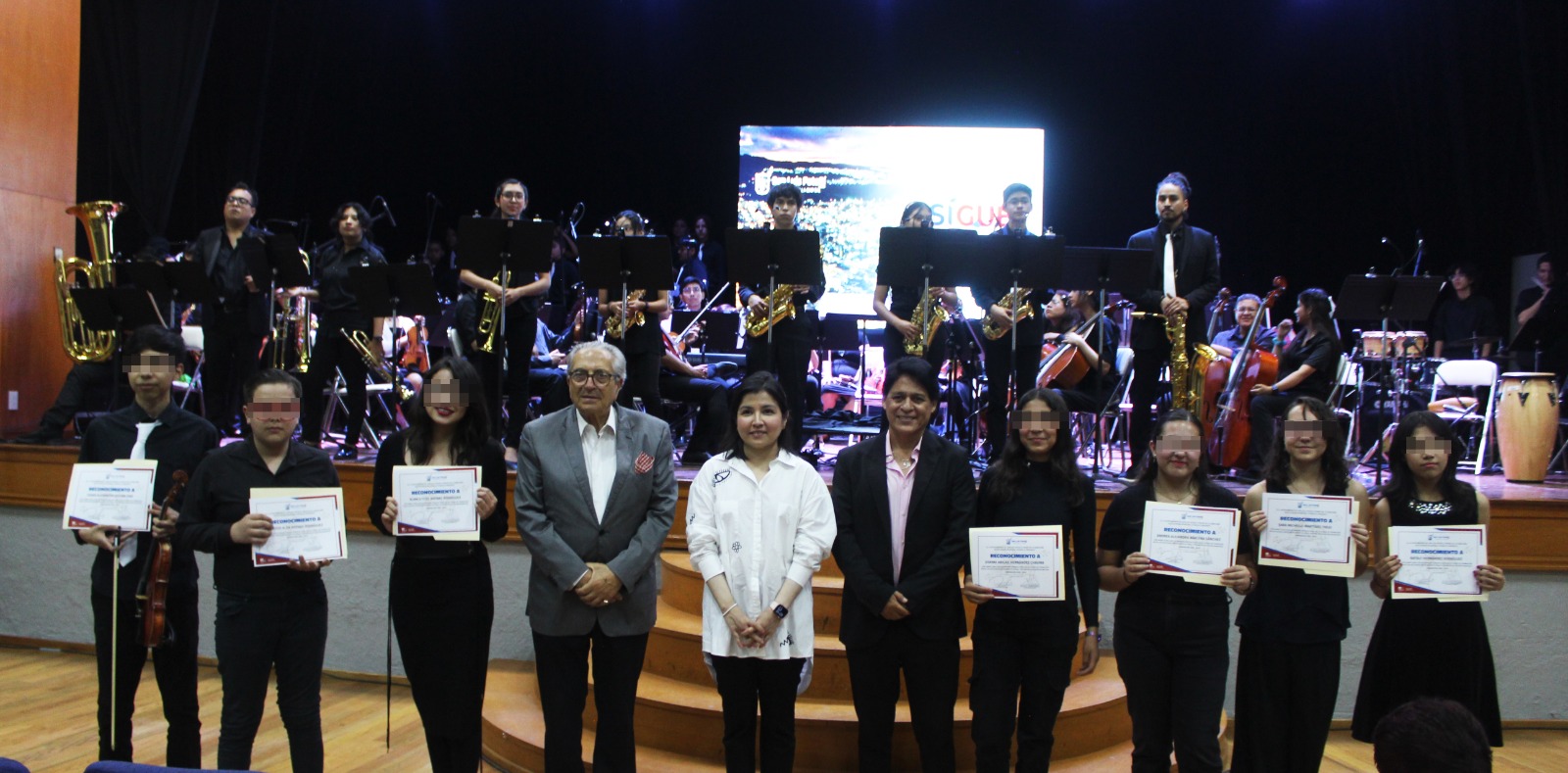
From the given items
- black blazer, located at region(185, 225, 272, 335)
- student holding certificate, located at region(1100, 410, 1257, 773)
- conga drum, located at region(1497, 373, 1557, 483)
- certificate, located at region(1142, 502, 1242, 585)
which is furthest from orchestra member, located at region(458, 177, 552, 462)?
conga drum, located at region(1497, 373, 1557, 483)

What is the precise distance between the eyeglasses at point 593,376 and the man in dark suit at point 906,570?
2.89 feet

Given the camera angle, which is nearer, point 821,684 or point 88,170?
point 821,684

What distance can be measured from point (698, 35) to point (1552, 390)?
8.60m

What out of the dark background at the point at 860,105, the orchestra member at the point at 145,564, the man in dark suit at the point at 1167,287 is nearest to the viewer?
the orchestra member at the point at 145,564

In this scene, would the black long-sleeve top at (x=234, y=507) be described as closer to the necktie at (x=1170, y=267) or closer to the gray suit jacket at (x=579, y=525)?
the gray suit jacket at (x=579, y=525)

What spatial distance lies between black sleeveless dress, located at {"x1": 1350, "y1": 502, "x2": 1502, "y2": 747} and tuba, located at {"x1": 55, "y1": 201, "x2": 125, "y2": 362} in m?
7.17

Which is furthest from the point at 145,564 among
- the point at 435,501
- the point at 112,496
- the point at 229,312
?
the point at 229,312

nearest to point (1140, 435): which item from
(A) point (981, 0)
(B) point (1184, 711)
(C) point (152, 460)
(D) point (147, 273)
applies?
(B) point (1184, 711)

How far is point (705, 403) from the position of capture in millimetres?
7055

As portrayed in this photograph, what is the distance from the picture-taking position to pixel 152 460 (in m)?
3.77

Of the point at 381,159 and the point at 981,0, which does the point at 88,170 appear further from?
the point at 981,0

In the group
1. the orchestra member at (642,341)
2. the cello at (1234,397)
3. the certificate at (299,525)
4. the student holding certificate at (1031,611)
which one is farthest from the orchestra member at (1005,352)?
the certificate at (299,525)

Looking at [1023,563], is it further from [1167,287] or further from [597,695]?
[1167,287]

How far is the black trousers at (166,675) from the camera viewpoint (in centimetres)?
394
